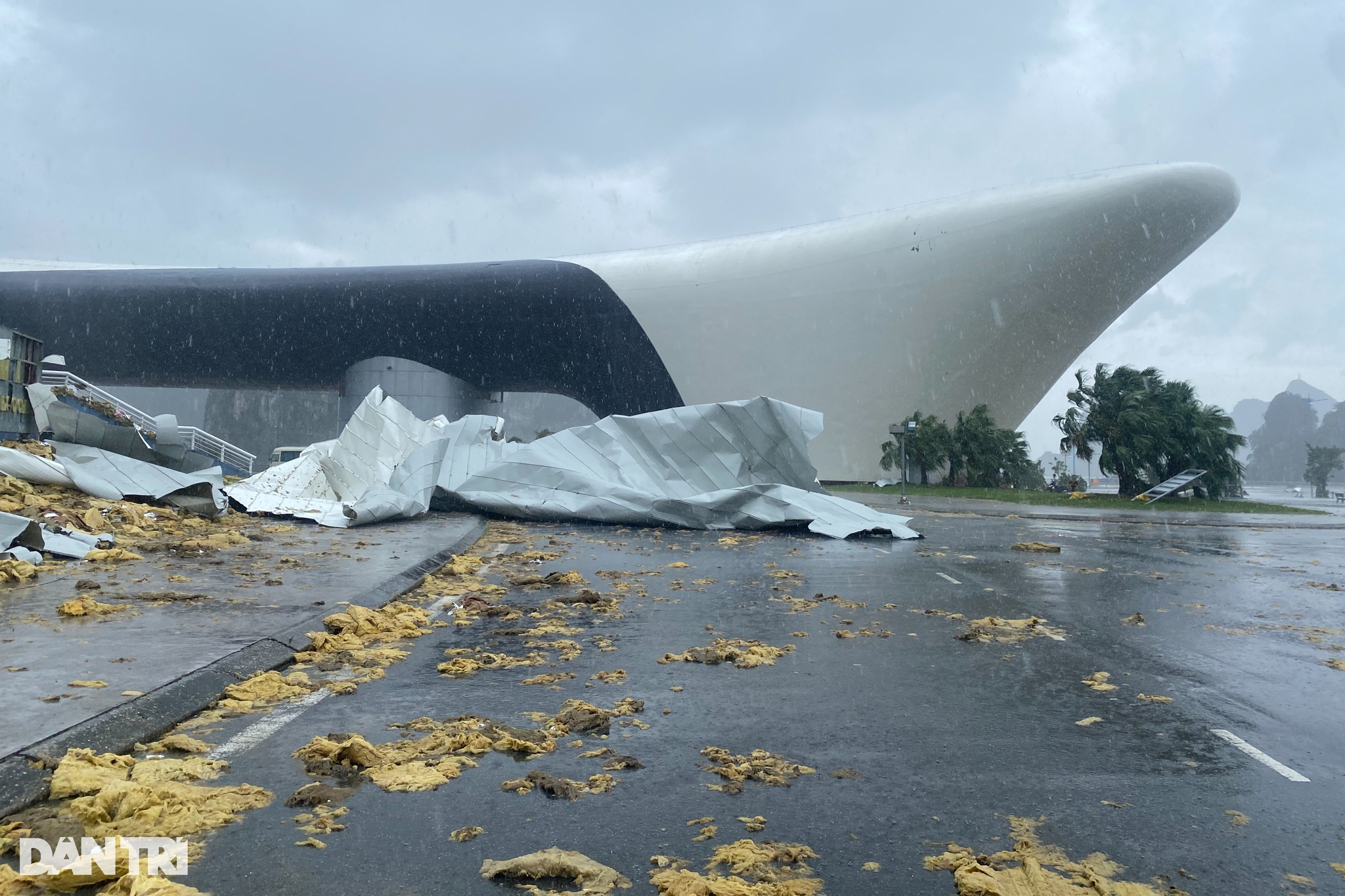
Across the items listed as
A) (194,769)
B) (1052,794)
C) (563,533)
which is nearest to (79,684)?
(194,769)

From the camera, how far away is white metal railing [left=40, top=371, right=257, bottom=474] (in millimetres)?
25438

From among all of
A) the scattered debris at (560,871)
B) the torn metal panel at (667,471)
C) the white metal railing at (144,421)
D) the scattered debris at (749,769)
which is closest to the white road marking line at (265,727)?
the scattered debris at (560,871)

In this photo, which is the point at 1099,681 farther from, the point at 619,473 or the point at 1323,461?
the point at 1323,461

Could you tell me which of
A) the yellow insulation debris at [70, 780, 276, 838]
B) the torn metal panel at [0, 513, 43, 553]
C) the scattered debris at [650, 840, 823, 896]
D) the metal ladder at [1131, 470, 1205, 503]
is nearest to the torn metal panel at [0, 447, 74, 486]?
the torn metal panel at [0, 513, 43, 553]

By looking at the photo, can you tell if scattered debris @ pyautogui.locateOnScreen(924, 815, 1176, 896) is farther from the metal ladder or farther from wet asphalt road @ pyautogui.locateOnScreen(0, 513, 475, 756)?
the metal ladder

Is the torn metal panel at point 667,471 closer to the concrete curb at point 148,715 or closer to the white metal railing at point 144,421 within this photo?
the white metal railing at point 144,421

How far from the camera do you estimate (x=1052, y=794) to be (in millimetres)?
3463

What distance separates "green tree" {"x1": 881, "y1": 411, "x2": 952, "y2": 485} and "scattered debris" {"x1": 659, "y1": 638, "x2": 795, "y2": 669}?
40019 mm

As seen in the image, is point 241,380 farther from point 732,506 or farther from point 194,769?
point 194,769

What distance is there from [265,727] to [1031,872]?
330 centimetres

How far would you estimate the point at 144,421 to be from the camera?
28.0 meters

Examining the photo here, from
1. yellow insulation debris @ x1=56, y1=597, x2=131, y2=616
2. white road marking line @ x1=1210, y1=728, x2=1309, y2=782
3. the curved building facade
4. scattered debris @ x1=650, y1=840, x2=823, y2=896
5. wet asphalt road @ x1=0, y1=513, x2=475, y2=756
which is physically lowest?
scattered debris @ x1=650, y1=840, x2=823, y2=896

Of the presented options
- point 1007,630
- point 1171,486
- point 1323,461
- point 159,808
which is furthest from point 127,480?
point 1323,461

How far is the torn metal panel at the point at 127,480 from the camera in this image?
1349cm
